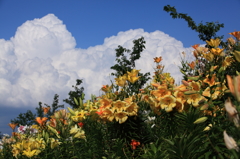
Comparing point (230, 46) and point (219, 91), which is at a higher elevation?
point (230, 46)

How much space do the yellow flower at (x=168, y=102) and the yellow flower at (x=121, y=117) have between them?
609 mm

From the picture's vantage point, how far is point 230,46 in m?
3.38

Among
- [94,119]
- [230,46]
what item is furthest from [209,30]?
[94,119]

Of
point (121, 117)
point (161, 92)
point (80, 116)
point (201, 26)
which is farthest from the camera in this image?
point (201, 26)

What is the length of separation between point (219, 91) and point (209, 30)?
372 inches

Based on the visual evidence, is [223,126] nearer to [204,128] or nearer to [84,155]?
[204,128]

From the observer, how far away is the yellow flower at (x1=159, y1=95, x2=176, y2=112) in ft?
8.50

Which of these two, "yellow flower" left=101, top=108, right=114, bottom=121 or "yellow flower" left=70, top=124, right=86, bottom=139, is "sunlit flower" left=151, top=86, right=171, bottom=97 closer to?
"yellow flower" left=101, top=108, right=114, bottom=121

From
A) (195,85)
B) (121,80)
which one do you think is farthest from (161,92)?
(121,80)

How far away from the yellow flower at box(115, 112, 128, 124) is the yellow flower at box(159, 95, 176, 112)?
0.61 m

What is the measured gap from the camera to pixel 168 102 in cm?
265

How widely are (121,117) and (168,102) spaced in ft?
Result: 2.36

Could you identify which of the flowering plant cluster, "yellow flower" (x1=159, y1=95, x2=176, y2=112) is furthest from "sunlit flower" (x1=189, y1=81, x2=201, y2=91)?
"yellow flower" (x1=159, y1=95, x2=176, y2=112)

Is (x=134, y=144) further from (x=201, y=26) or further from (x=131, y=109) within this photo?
(x=201, y=26)
